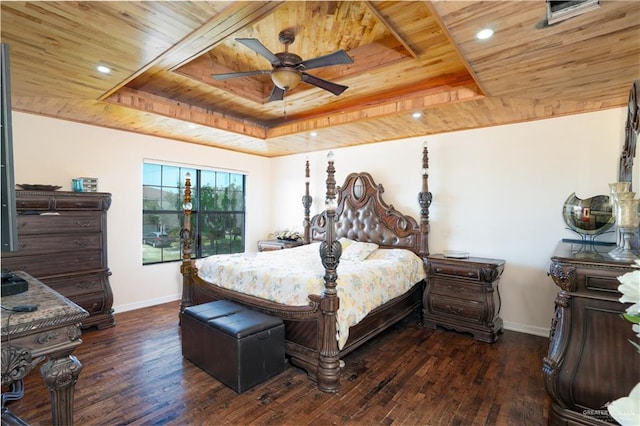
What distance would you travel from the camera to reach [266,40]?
2951 mm

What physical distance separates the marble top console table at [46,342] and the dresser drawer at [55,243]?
8.47ft

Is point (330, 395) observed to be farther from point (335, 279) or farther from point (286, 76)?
point (286, 76)

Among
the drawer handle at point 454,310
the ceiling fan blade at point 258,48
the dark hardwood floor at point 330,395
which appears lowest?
the dark hardwood floor at point 330,395

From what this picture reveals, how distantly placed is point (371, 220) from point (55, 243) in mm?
4069

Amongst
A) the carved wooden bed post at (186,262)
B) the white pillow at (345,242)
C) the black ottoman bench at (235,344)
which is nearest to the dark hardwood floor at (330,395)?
the black ottoman bench at (235,344)

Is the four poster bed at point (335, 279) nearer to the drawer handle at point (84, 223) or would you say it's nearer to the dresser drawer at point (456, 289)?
the dresser drawer at point (456, 289)

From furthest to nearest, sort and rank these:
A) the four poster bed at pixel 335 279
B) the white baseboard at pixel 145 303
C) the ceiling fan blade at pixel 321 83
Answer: the white baseboard at pixel 145 303
the four poster bed at pixel 335 279
the ceiling fan blade at pixel 321 83

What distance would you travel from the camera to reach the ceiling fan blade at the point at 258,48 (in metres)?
2.13

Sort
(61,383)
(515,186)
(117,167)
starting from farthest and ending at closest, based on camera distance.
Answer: (117,167) < (515,186) < (61,383)

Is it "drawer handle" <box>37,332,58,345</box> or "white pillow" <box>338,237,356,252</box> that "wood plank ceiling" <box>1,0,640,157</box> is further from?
"drawer handle" <box>37,332,58,345</box>

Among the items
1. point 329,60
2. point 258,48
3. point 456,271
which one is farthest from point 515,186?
point 258,48

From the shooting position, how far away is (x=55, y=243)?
3619mm

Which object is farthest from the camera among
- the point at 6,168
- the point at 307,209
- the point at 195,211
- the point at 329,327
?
the point at 307,209

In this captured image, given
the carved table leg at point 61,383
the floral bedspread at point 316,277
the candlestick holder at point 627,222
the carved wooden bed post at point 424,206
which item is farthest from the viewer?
the carved wooden bed post at point 424,206
